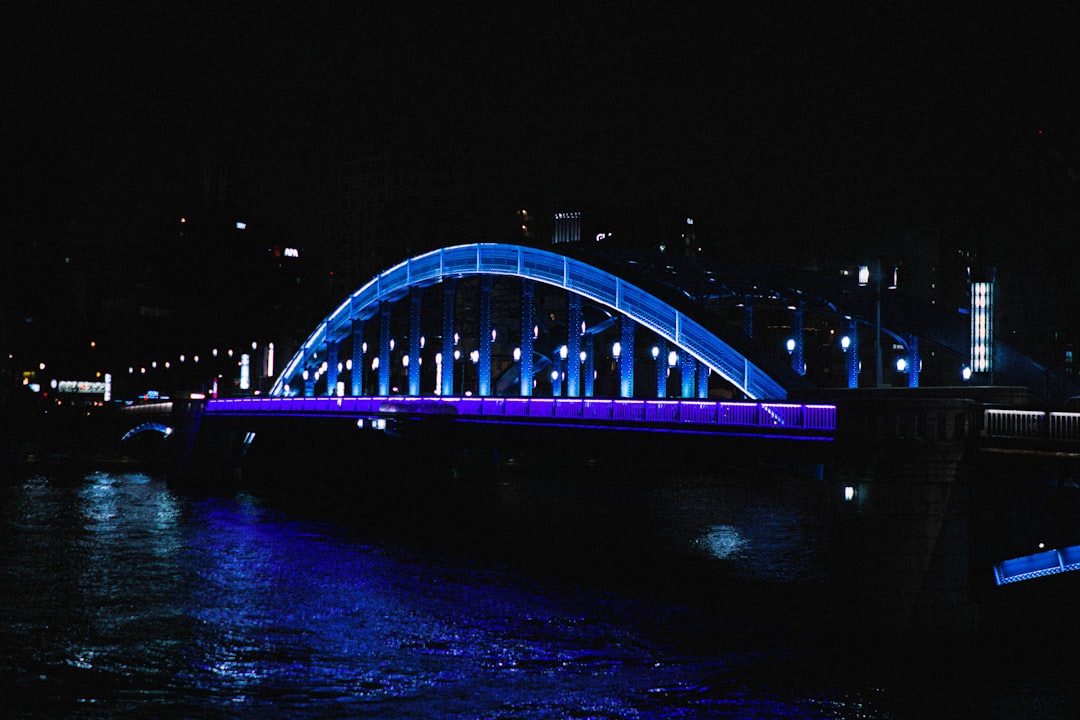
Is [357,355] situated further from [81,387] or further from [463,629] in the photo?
[81,387]

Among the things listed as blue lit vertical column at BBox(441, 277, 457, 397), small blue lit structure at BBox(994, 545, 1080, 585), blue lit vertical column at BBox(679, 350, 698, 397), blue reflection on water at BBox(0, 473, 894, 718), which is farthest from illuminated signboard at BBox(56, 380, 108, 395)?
small blue lit structure at BBox(994, 545, 1080, 585)

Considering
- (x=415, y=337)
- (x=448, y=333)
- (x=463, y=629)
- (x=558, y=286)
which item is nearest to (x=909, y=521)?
(x=463, y=629)

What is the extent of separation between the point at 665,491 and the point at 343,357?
4554cm

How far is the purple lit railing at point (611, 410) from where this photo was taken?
120 ft

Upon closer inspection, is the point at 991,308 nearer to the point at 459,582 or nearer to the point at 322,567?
the point at 459,582

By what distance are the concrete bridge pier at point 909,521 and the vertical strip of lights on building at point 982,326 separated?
11.5 m

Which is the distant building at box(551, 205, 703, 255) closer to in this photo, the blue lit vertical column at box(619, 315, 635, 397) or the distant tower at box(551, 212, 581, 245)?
the distant tower at box(551, 212, 581, 245)

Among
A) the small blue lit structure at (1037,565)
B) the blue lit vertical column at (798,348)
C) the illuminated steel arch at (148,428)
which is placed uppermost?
the blue lit vertical column at (798,348)

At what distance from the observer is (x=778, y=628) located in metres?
33.0

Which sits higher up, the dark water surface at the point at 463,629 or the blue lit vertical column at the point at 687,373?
the blue lit vertical column at the point at 687,373

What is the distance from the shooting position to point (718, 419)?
39.6 meters

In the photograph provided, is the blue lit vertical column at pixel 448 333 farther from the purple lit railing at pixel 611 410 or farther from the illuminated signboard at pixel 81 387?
the illuminated signboard at pixel 81 387

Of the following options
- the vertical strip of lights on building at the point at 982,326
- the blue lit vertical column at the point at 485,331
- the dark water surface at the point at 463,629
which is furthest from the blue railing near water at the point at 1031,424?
the blue lit vertical column at the point at 485,331

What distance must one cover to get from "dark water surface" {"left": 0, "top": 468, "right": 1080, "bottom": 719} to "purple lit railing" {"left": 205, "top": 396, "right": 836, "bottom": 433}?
5.05 meters
